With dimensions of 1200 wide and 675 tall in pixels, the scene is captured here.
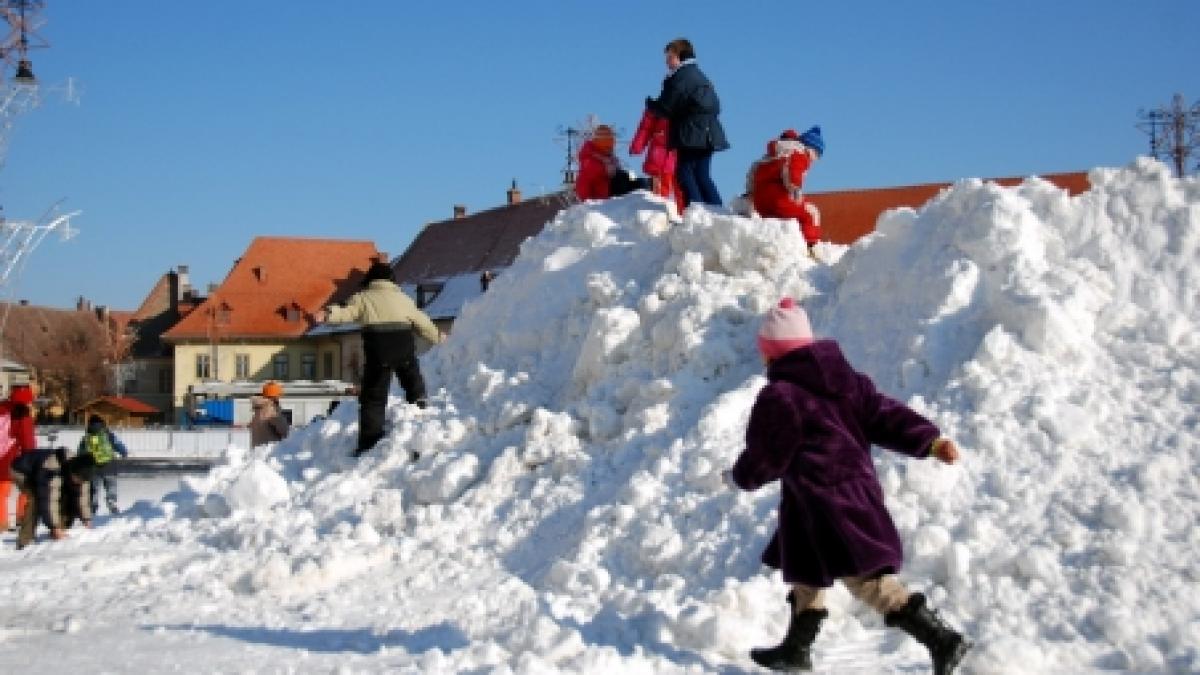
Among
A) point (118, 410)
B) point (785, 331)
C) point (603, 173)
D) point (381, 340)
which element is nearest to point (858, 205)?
point (603, 173)

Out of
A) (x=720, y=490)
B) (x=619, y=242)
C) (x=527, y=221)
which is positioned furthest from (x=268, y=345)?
(x=720, y=490)

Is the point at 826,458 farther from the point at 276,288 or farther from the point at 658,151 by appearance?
the point at 276,288

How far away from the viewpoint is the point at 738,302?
21.9 feet

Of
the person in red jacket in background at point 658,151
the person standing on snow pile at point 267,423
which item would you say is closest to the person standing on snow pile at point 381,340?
the person standing on snow pile at point 267,423

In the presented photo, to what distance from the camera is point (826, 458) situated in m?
3.72

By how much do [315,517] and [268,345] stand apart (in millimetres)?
43212

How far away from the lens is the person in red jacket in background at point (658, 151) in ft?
28.0

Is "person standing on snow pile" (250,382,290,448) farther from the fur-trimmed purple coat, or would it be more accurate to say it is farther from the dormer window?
the dormer window

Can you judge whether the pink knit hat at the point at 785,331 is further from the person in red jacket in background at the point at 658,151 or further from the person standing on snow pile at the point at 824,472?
the person in red jacket in background at the point at 658,151

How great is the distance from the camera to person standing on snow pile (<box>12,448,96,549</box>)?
310 inches

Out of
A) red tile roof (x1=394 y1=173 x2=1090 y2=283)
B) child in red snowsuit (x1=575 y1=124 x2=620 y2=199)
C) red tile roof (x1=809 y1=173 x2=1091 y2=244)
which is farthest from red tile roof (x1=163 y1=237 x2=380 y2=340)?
child in red snowsuit (x1=575 y1=124 x2=620 y2=199)

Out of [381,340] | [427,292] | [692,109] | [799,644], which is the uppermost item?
[427,292]

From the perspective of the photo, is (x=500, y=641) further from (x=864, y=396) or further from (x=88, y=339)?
(x=88, y=339)

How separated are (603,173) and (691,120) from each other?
1.50 m
